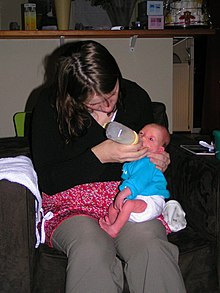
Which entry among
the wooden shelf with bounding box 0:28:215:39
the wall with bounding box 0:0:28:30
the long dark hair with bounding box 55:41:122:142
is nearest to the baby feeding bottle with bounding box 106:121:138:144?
the long dark hair with bounding box 55:41:122:142

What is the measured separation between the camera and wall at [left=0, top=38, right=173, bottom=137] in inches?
103

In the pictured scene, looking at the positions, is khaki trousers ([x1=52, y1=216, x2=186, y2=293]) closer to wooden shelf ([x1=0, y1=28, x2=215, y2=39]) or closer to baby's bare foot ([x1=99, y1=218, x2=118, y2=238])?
baby's bare foot ([x1=99, y1=218, x2=118, y2=238])

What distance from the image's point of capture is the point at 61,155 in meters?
1.46

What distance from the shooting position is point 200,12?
2.57 meters

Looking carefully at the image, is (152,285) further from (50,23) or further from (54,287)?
(50,23)

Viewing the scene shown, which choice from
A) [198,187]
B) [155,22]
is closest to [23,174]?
[198,187]

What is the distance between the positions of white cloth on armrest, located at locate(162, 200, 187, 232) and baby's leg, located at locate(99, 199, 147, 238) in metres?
0.17

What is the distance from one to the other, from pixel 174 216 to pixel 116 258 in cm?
30

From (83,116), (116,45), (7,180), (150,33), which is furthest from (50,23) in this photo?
(7,180)

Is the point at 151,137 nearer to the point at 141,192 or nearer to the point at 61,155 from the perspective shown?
the point at 141,192

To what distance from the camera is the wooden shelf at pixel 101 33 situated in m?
2.44

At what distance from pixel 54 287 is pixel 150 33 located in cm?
163

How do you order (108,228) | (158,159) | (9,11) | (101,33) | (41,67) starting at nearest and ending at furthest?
(108,228), (158,159), (101,33), (41,67), (9,11)

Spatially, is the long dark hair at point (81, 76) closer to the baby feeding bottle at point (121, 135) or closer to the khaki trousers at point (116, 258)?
the baby feeding bottle at point (121, 135)
